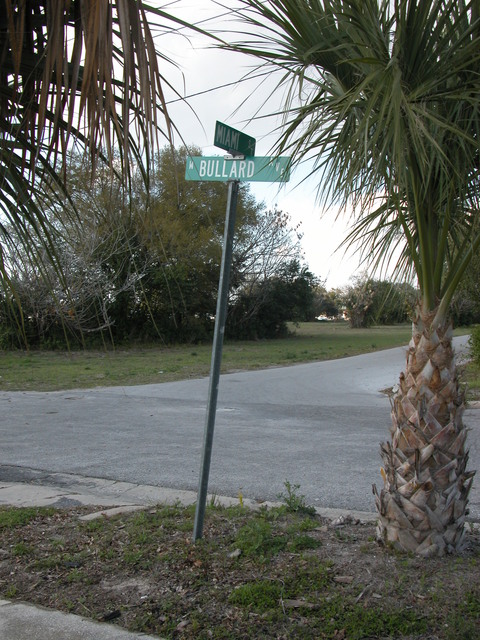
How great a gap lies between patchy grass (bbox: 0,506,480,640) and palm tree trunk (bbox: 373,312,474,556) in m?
0.16

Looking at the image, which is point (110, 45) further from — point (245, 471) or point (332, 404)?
point (332, 404)

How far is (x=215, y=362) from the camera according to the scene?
3994mm

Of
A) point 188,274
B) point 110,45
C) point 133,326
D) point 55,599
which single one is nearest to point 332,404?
point 55,599

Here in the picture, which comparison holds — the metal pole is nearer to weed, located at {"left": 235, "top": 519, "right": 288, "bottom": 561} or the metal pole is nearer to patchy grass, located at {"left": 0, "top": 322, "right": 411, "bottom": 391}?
weed, located at {"left": 235, "top": 519, "right": 288, "bottom": 561}

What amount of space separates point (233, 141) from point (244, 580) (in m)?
2.57

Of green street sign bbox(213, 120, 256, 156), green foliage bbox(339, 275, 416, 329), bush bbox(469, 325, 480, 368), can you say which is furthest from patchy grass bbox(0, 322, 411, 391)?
green street sign bbox(213, 120, 256, 156)

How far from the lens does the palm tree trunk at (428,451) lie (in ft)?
12.1

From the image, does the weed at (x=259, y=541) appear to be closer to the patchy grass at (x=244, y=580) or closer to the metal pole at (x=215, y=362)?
the patchy grass at (x=244, y=580)

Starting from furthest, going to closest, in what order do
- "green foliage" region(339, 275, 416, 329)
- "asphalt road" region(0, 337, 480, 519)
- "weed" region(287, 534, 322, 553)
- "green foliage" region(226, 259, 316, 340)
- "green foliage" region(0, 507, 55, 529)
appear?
"green foliage" region(226, 259, 316, 340) → "asphalt road" region(0, 337, 480, 519) → "green foliage" region(0, 507, 55, 529) → "green foliage" region(339, 275, 416, 329) → "weed" region(287, 534, 322, 553)

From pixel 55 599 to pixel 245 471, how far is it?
4.00m

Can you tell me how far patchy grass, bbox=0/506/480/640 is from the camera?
3156 millimetres

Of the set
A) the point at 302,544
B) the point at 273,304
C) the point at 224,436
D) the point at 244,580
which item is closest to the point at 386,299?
the point at 302,544

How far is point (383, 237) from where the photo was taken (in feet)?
14.0

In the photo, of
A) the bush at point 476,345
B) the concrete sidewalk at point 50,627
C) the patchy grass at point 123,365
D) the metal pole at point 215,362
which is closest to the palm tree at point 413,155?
the metal pole at point 215,362
